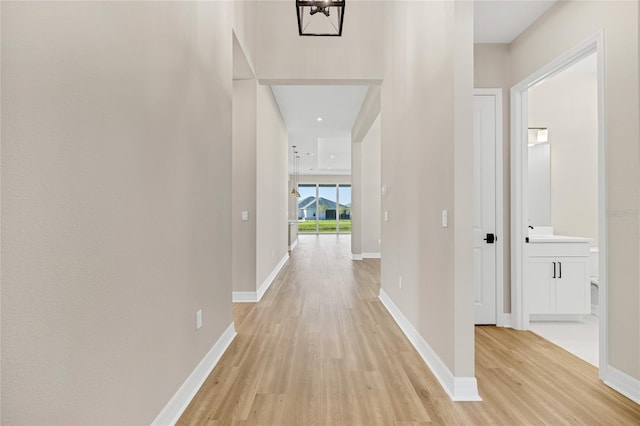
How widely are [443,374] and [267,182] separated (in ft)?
12.5

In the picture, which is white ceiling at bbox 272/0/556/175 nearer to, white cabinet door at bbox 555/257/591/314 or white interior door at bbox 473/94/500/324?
white interior door at bbox 473/94/500/324

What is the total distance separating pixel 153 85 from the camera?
5.31 feet

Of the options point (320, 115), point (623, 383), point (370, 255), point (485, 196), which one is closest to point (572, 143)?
point (485, 196)

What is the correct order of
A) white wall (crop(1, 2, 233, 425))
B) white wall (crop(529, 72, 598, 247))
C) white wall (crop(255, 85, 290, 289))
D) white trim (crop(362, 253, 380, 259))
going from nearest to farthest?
white wall (crop(1, 2, 233, 425)) → white wall (crop(529, 72, 598, 247)) → white wall (crop(255, 85, 290, 289)) → white trim (crop(362, 253, 380, 259))

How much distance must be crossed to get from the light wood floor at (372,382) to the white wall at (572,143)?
1.79 meters

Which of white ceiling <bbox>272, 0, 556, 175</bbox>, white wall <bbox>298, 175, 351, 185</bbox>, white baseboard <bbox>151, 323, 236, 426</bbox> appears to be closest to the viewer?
white baseboard <bbox>151, 323, 236, 426</bbox>

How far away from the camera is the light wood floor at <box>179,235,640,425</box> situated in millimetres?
1871

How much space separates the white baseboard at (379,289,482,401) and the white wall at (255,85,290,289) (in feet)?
7.07

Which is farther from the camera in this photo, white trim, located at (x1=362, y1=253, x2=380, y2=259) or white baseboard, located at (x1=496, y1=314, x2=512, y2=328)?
white trim, located at (x1=362, y1=253, x2=380, y2=259)

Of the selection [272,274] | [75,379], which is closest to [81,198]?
[75,379]

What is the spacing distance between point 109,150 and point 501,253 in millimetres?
3459

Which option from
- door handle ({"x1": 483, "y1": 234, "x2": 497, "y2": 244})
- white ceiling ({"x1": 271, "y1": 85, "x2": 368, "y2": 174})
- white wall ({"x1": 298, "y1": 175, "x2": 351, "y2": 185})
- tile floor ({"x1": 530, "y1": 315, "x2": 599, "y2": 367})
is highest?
white ceiling ({"x1": 271, "y1": 85, "x2": 368, "y2": 174})

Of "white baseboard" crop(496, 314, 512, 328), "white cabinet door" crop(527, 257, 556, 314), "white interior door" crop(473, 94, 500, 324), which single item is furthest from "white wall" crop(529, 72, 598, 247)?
"white baseboard" crop(496, 314, 512, 328)

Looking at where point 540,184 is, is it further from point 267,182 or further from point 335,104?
point 267,182
